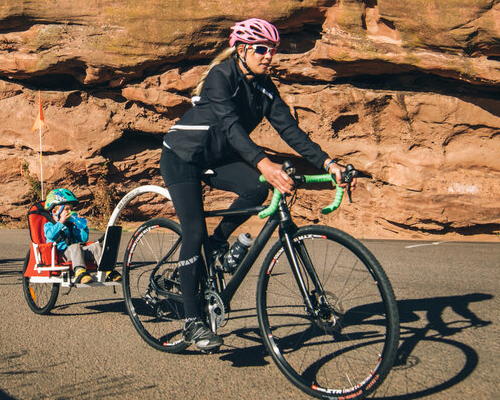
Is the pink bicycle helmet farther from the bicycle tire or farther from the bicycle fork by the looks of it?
the bicycle tire

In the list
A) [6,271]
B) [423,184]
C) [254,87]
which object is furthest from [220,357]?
[423,184]

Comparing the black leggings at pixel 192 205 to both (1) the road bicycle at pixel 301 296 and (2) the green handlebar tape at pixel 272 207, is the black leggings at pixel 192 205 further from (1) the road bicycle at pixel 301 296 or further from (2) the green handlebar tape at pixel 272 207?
(2) the green handlebar tape at pixel 272 207

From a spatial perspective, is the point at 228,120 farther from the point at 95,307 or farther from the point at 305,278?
the point at 95,307

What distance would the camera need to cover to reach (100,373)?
3740 mm

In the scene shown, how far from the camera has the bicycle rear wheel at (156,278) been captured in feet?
14.1

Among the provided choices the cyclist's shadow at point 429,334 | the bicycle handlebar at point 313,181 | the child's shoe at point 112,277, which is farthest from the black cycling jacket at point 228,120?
the child's shoe at point 112,277

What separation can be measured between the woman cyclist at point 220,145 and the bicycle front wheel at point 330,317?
51 cm

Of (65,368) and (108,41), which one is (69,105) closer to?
(108,41)

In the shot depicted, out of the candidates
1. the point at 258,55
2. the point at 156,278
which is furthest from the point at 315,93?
the point at 258,55

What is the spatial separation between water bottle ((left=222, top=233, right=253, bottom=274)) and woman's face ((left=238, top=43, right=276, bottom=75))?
102cm

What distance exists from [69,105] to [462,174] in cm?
956

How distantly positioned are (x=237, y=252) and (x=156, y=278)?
0.96m

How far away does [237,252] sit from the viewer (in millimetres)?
Result: 3762

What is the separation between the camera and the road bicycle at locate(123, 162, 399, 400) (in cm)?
312
